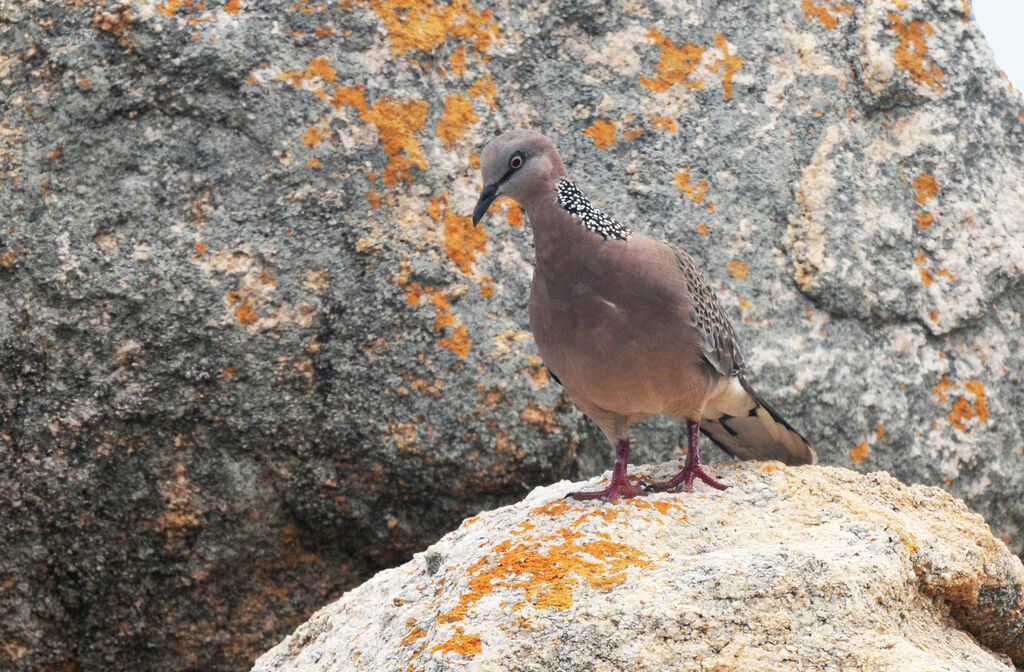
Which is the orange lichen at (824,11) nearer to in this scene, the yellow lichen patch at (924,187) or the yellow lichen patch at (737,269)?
the yellow lichen patch at (924,187)

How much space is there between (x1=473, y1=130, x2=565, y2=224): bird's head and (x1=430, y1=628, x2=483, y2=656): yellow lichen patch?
1841 mm

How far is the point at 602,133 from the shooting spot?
6109mm

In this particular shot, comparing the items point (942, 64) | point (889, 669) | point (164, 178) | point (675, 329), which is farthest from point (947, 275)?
point (164, 178)

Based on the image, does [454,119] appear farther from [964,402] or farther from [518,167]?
[964,402]

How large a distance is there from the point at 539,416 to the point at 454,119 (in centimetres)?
154

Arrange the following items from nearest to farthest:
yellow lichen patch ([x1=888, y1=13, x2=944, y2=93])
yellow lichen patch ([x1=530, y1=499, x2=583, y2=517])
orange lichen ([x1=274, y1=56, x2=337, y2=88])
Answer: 1. yellow lichen patch ([x1=530, y1=499, x2=583, y2=517])
2. orange lichen ([x1=274, y1=56, x2=337, y2=88])
3. yellow lichen patch ([x1=888, y1=13, x2=944, y2=93])

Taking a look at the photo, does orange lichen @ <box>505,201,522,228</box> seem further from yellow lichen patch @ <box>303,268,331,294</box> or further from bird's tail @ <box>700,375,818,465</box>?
bird's tail @ <box>700,375,818,465</box>

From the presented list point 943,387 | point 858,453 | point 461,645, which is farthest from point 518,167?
point 943,387

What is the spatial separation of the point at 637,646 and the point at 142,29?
3783mm

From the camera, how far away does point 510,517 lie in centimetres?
457

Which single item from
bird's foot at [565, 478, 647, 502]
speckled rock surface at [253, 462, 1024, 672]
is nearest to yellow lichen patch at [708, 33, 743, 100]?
speckled rock surface at [253, 462, 1024, 672]

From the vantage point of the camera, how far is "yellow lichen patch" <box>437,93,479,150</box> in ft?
19.4

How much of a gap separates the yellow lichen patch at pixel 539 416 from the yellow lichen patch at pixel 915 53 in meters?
2.71

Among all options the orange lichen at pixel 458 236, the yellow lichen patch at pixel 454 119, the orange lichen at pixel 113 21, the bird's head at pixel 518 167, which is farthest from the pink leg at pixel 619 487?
the orange lichen at pixel 113 21
